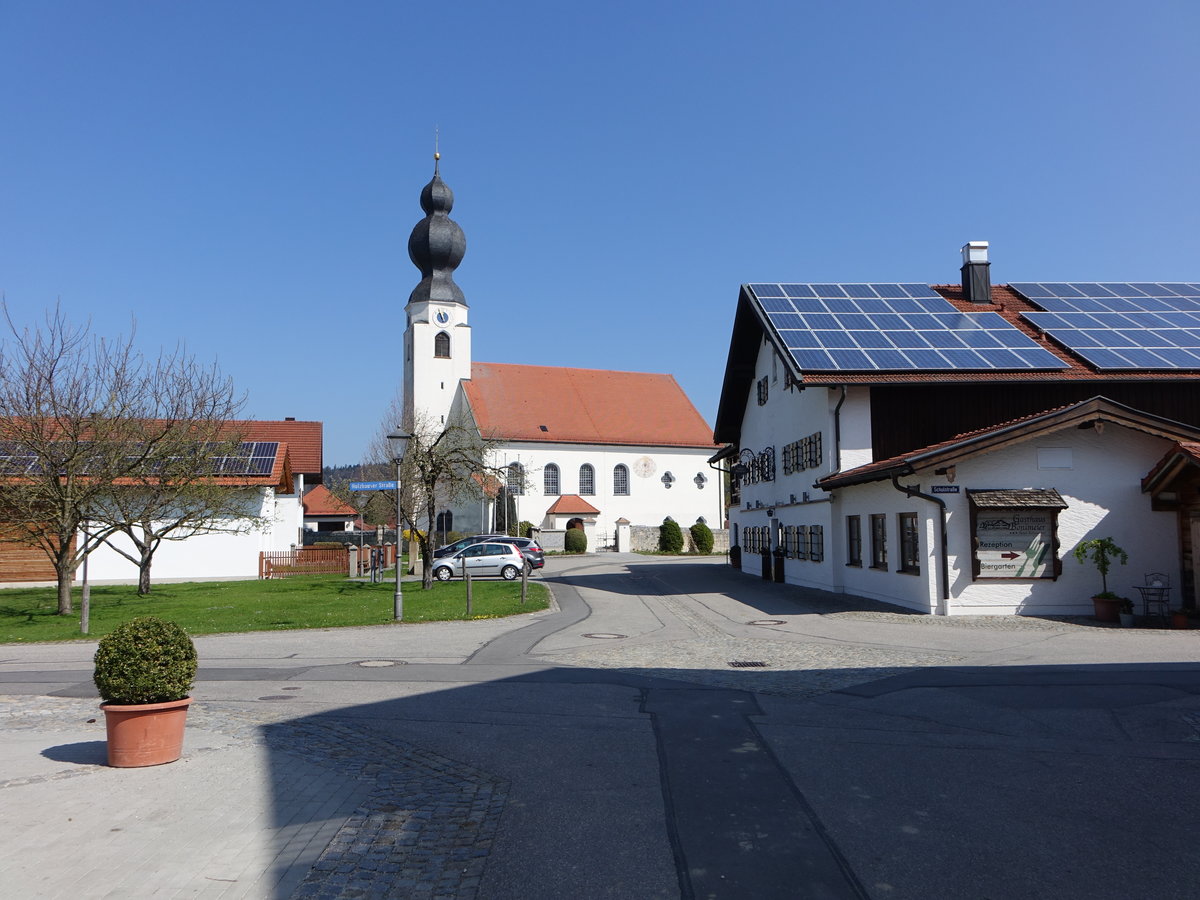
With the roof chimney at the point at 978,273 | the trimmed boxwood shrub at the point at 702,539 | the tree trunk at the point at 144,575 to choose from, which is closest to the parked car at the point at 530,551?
the tree trunk at the point at 144,575

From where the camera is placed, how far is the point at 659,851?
5.55m

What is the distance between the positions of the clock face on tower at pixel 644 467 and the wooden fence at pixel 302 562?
3283 centimetres

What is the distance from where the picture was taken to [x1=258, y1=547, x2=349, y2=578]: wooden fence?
124 ft

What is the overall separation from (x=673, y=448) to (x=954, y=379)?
51.0 metres

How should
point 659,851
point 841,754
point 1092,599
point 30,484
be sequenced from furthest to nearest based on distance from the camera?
point 30,484 < point 1092,599 < point 841,754 < point 659,851

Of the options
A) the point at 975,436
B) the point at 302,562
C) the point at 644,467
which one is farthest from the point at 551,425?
the point at 975,436

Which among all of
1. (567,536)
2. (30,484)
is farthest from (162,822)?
(567,536)

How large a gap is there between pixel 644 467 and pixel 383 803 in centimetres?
6546

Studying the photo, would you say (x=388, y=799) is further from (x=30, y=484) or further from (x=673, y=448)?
(x=673, y=448)

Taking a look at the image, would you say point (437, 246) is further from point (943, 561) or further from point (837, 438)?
point (943, 561)

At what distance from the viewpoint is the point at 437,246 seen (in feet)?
228

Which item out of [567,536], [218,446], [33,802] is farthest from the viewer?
[567,536]

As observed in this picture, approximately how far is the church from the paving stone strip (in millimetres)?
55310

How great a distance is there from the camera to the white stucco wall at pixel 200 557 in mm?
36406
